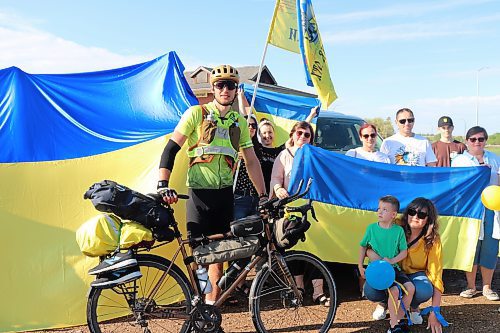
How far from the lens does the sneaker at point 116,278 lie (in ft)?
11.5

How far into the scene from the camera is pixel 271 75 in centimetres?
3175

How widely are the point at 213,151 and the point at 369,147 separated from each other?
83.1 inches

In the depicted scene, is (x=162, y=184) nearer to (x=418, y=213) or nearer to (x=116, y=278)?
(x=116, y=278)

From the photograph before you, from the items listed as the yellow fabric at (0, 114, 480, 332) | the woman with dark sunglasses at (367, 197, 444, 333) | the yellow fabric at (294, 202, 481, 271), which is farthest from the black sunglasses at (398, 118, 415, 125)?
the yellow fabric at (0, 114, 480, 332)

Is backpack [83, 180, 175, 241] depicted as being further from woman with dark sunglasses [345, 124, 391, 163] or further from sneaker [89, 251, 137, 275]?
woman with dark sunglasses [345, 124, 391, 163]

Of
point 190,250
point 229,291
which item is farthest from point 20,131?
point 229,291

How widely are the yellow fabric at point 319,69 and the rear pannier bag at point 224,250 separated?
3567 mm

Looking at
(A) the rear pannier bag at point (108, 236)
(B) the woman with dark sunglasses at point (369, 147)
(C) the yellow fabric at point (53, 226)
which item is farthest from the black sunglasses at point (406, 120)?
(A) the rear pannier bag at point (108, 236)

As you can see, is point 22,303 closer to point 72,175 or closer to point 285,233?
point 72,175

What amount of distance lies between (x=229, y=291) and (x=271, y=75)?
28.6 meters

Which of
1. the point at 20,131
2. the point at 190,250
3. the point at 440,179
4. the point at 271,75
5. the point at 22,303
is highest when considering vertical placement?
the point at 271,75

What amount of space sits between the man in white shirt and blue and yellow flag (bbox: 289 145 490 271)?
0.85 feet

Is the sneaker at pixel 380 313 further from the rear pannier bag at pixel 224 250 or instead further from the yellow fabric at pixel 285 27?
the yellow fabric at pixel 285 27

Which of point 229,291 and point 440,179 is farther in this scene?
point 440,179
